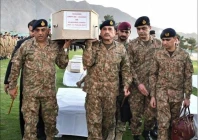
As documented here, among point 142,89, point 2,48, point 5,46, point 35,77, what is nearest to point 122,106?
point 142,89

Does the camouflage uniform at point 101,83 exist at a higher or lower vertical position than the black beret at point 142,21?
lower

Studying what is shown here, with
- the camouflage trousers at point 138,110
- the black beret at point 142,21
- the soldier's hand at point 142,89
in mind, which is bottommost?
the camouflage trousers at point 138,110

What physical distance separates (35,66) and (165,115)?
1.68m

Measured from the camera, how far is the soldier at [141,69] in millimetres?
4402

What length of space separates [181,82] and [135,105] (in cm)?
80

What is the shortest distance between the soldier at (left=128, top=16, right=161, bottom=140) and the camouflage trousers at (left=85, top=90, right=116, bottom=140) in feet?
1.85

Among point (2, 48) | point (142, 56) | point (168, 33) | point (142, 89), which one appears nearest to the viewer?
point (168, 33)

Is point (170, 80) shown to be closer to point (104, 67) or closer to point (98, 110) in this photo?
point (104, 67)

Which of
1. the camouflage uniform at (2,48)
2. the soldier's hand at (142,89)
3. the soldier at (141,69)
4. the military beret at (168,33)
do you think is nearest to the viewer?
the military beret at (168,33)

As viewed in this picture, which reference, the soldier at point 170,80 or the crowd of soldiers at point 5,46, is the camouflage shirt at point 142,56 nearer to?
the soldier at point 170,80

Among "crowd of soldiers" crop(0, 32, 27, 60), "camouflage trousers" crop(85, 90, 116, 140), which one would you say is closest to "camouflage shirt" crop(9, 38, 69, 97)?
"camouflage trousers" crop(85, 90, 116, 140)

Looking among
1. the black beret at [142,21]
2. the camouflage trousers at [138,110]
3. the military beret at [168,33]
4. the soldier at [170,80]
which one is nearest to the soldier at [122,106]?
the camouflage trousers at [138,110]

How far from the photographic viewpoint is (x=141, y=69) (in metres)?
4.45

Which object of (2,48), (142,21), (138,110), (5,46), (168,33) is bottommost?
(138,110)
